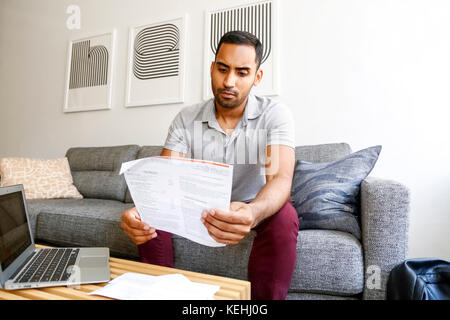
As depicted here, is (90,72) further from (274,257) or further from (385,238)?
(385,238)

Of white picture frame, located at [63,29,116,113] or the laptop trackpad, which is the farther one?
white picture frame, located at [63,29,116,113]

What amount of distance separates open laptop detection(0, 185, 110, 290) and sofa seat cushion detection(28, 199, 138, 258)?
42 centimetres

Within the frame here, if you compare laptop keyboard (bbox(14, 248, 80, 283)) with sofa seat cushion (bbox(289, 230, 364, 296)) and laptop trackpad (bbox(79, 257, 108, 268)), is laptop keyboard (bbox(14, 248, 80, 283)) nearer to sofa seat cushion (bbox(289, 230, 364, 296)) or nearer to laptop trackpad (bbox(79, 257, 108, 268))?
laptop trackpad (bbox(79, 257, 108, 268))

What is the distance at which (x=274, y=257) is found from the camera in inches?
31.9

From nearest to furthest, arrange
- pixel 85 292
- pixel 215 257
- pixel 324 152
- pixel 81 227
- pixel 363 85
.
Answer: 1. pixel 85 292
2. pixel 215 257
3. pixel 81 227
4. pixel 324 152
5. pixel 363 85

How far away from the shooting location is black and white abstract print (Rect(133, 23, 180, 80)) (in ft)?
7.16

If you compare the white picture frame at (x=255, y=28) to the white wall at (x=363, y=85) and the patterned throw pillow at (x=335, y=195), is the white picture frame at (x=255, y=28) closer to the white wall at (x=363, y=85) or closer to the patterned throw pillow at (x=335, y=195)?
the white wall at (x=363, y=85)

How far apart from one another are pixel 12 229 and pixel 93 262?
0.23m

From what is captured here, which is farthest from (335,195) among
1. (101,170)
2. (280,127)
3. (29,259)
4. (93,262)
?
(101,170)

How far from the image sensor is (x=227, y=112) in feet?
3.92

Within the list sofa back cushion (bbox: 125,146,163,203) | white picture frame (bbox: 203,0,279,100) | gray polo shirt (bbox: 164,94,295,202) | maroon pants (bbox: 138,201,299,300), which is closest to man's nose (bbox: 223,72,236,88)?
gray polo shirt (bbox: 164,94,295,202)

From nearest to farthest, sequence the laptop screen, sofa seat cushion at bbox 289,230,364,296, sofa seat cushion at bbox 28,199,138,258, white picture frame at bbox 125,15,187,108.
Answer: the laptop screen → sofa seat cushion at bbox 289,230,364,296 → sofa seat cushion at bbox 28,199,138,258 → white picture frame at bbox 125,15,187,108

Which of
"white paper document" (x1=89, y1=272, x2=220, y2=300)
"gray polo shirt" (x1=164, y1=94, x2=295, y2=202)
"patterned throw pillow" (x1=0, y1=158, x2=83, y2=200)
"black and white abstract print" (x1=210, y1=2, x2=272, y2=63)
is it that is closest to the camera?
"white paper document" (x1=89, y1=272, x2=220, y2=300)
